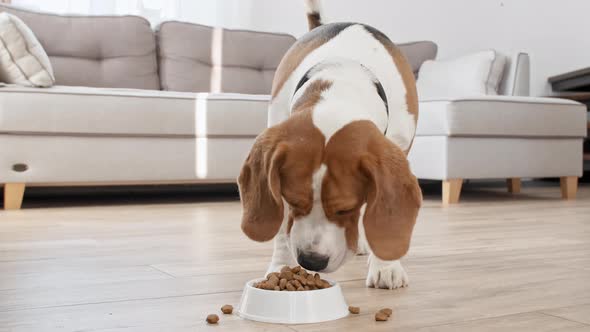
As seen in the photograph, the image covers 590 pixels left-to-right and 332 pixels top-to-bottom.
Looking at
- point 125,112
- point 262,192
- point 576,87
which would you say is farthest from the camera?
point 576,87

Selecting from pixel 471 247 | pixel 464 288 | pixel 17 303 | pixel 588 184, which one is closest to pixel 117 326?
pixel 17 303

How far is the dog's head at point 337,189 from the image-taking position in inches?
43.8

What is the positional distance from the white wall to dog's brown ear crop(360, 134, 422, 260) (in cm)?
408

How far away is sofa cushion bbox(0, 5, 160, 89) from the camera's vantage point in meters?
3.88

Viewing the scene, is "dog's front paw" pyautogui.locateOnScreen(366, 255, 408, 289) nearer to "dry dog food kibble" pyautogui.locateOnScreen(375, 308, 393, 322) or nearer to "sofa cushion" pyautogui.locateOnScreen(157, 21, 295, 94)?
"dry dog food kibble" pyautogui.locateOnScreen(375, 308, 393, 322)

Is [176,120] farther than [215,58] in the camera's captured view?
→ No

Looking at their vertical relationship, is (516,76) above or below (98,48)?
below

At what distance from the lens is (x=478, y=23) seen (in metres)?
5.18

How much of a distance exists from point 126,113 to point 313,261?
2210 millimetres

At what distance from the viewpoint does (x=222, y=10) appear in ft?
16.7

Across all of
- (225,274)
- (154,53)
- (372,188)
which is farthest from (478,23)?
(372,188)

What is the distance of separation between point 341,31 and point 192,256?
0.68m

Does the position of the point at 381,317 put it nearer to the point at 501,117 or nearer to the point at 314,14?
the point at 314,14

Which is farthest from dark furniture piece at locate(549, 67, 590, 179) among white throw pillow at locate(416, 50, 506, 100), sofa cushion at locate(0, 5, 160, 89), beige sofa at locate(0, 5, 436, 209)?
sofa cushion at locate(0, 5, 160, 89)
